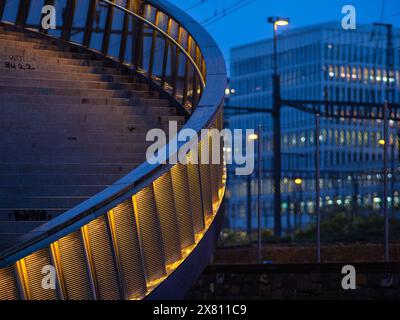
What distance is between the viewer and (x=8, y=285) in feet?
44.3

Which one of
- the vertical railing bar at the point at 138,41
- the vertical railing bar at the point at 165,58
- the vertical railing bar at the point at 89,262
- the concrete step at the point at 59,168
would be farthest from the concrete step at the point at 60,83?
the vertical railing bar at the point at 89,262

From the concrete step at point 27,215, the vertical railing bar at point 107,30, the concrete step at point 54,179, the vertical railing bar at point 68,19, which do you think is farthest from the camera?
the vertical railing bar at point 68,19

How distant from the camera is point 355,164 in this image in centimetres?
Answer: 11206

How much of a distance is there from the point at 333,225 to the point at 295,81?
7245 cm

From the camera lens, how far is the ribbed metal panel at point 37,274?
1363 centimetres

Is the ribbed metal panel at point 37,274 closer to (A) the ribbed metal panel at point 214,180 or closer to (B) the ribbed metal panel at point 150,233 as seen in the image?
(B) the ribbed metal panel at point 150,233

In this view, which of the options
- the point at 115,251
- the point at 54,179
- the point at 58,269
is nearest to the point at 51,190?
the point at 54,179

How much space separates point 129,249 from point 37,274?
4.82 feet

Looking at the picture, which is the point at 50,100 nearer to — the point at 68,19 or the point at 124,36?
the point at 124,36

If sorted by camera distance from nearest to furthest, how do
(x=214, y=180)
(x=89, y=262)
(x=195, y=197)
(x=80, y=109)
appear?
1. (x=89, y=262)
2. (x=195, y=197)
3. (x=214, y=180)
4. (x=80, y=109)

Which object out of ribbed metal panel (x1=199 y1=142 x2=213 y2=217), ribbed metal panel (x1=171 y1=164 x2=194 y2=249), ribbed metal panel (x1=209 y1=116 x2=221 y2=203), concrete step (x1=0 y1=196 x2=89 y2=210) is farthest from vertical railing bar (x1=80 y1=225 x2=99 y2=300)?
ribbed metal panel (x1=209 y1=116 x2=221 y2=203)

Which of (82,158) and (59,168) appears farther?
(82,158)

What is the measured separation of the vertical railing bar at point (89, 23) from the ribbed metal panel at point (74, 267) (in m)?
14.5
